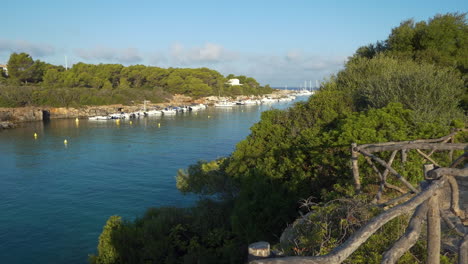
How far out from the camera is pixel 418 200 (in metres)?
2.09

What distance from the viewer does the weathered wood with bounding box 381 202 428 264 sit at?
1.86 m

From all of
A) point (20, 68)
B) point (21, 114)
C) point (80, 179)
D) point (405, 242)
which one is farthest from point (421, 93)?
point (20, 68)

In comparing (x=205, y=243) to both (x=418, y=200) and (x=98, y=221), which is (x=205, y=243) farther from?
(x=418, y=200)

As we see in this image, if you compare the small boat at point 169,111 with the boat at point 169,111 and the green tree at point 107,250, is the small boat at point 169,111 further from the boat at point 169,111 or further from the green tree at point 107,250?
the green tree at point 107,250

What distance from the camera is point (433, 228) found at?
222 centimetres

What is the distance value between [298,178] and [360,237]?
288 inches

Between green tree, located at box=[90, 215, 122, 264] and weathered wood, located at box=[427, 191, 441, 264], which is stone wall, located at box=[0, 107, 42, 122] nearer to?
green tree, located at box=[90, 215, 122, 264]

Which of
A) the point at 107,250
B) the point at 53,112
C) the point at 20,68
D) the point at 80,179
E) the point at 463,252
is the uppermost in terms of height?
the point at 20,68

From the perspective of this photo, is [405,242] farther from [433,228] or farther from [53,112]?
[53,112]

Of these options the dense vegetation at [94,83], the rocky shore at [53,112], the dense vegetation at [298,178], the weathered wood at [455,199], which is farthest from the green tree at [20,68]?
the weathered wood at [455,199]

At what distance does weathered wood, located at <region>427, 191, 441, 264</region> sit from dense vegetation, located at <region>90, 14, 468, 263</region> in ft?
4.78

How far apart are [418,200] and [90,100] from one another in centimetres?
6616

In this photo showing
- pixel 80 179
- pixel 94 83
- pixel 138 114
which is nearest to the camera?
pixel 80 179

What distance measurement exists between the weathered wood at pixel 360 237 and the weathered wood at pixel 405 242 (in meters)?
0.09
